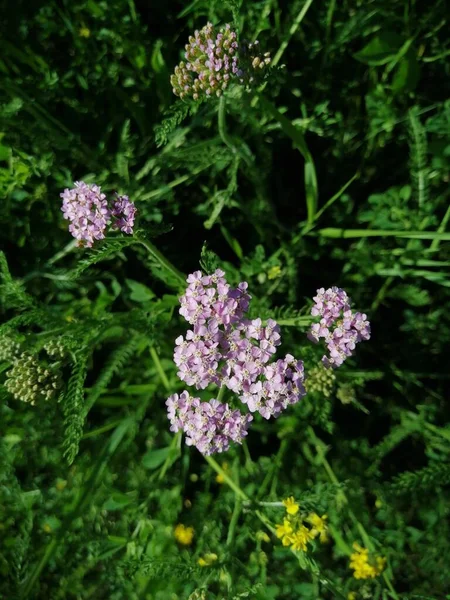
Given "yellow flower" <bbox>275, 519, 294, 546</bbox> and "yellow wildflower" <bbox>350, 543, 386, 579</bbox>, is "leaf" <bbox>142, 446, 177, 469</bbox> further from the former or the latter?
"yellow wildflower" <bbox>350, 543, 386, 579</bbox>

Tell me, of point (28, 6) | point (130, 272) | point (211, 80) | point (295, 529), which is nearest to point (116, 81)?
point (28, 6)

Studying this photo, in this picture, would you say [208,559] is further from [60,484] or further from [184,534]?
[60,484]

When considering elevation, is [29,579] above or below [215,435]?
below

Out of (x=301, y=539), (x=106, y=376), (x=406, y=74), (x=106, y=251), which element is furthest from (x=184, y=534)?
(x=406, y=74)

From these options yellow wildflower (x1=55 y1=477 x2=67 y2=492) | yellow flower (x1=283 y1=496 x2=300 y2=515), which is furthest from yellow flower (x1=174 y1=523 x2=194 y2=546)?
yellow flower (x1=283 y1=496 x2=300 y2=515)

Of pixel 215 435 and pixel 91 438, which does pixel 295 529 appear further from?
pixel 91 438

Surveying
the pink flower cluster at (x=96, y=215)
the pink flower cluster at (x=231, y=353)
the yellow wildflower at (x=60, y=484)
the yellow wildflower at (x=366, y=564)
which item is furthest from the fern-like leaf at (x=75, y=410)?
the yellow wildflower at (x=366, y=564)

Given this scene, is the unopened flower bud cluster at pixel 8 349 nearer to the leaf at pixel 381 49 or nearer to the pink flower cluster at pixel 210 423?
the pink flower cluster at pixel 210 423
